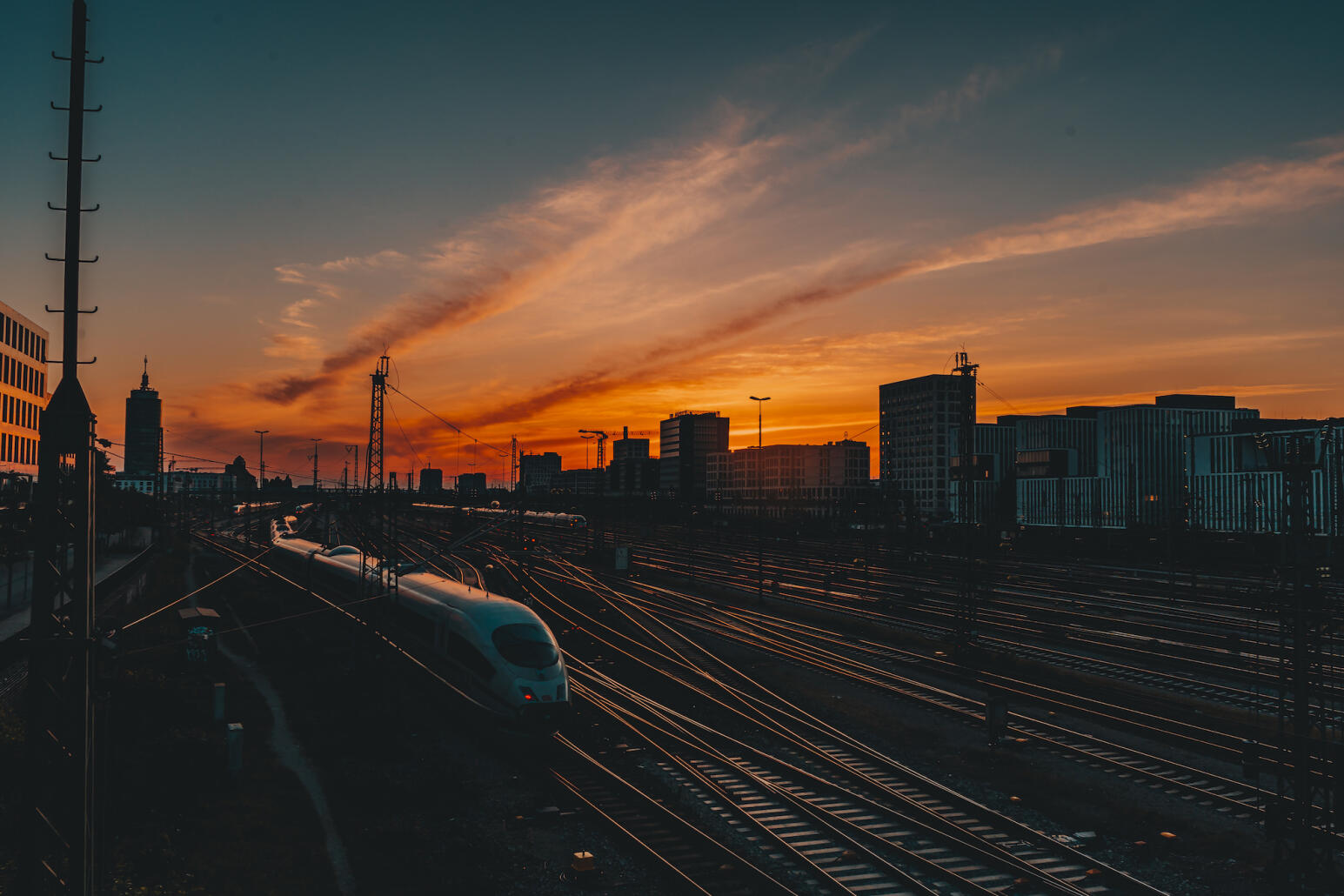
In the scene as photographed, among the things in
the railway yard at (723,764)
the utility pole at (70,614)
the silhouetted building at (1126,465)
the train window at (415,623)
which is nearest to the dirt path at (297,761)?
the railway yard at (723,764)

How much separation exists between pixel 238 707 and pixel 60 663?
54.9 ft

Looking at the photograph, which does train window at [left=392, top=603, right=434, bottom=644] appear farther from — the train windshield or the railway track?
the railway track

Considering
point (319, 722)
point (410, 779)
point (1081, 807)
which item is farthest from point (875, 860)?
point (319, 722)

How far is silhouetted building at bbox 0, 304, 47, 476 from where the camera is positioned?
6293 cm

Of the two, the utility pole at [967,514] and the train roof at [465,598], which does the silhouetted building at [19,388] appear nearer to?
the train roof at [465,598]

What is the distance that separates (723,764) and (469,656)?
802 cm

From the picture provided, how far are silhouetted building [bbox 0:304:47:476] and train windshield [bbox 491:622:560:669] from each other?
5865cm

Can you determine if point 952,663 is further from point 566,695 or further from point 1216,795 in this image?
point 566,695

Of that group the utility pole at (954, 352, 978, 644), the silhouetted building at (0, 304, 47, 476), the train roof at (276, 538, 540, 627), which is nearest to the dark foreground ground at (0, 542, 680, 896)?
the train roof at (276, 538, 540, 627)

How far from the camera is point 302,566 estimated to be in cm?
5172

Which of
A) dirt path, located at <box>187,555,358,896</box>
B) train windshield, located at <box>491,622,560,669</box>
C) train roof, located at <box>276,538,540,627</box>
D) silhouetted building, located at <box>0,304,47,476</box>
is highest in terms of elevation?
silhouetted building, located at <box>0,304,47,476</box>

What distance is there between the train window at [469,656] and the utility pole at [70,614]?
1259 cm

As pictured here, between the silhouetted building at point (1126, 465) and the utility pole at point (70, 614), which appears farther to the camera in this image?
the silhouetted building at point (1126, 465)

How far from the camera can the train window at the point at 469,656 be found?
2228cm
